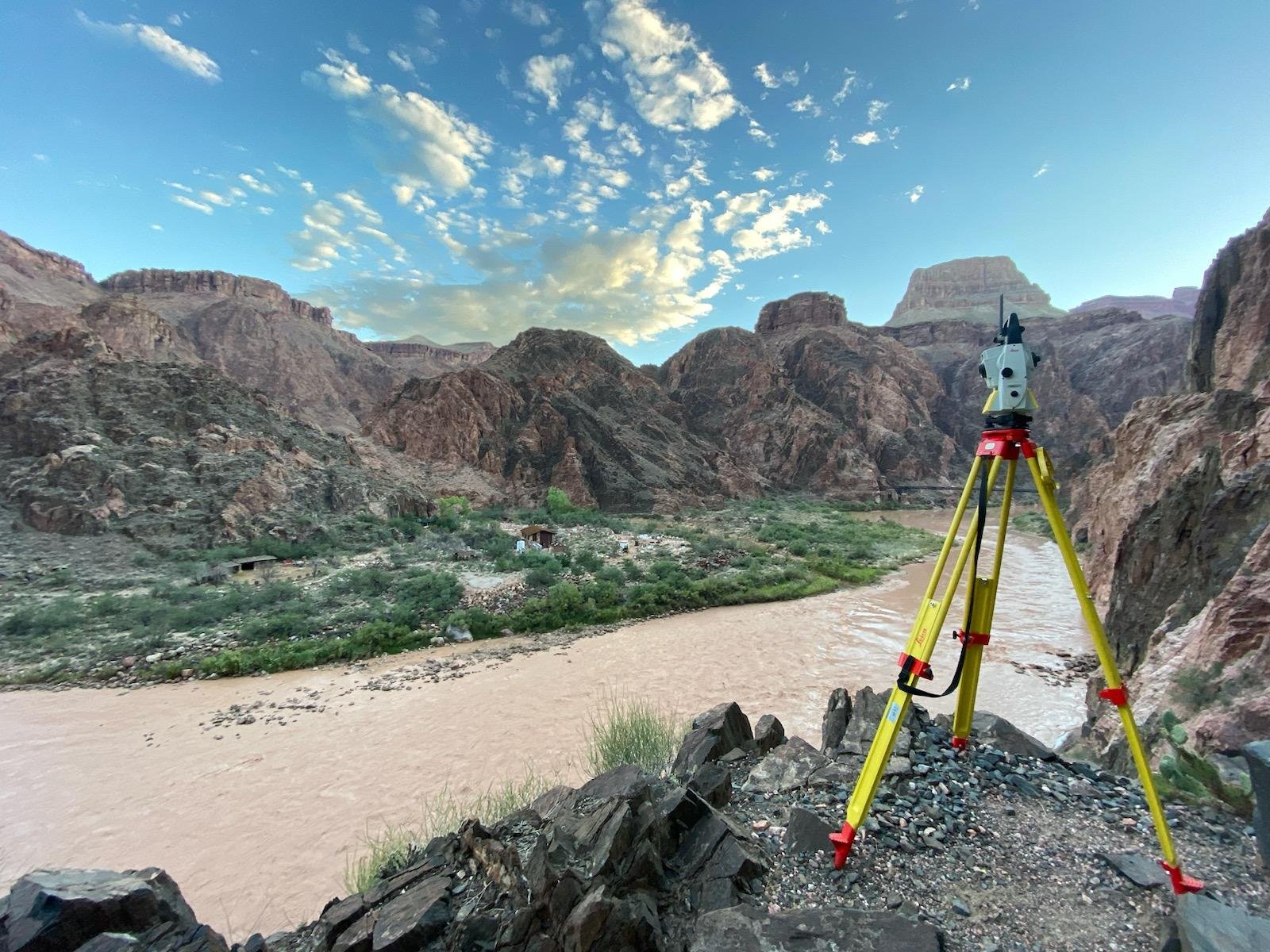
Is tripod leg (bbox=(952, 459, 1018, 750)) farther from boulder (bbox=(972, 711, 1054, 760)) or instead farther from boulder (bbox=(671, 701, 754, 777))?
boulder (bbox=(671, 701, 754, 777))

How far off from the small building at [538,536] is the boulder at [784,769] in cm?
Answer: 1982

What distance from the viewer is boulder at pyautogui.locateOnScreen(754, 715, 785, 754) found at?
4822 mm

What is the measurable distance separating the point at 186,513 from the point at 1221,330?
36789 mm

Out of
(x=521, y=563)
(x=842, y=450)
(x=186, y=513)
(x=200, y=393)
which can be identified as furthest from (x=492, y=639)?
(x=842, y=450)

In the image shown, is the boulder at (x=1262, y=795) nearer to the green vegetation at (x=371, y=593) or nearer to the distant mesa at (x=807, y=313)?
the green vegetation at (x=371, y=593)

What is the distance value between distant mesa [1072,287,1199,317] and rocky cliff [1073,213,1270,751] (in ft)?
411

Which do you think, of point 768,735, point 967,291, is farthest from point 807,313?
point 768,735

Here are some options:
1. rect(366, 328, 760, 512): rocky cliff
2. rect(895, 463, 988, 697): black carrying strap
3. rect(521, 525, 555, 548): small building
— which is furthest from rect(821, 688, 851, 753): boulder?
rect(366, 328, 760, 512): rocky cliff

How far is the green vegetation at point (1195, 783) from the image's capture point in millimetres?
2748

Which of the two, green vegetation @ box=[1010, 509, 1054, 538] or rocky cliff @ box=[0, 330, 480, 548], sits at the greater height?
rocky cliff @ box=[0, 330, 480, 548]

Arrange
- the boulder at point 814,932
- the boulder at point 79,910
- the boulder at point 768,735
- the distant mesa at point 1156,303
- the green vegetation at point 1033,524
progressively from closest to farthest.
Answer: the boulder at point 814,932 → the boulder at point 79,910 → the boulder at point 768,735 → the green vegetation at point 1033,524 → the distant mesa at point 1156,303

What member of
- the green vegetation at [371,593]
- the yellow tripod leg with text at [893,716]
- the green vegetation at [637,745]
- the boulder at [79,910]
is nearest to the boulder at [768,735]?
the green vegetation at [637,745]

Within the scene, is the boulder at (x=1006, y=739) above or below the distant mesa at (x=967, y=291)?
below

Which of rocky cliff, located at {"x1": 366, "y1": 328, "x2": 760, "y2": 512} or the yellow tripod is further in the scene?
rocky cliff, located at {"x1": 366, "y1": 328, "x2": 760, "y2": 512}
